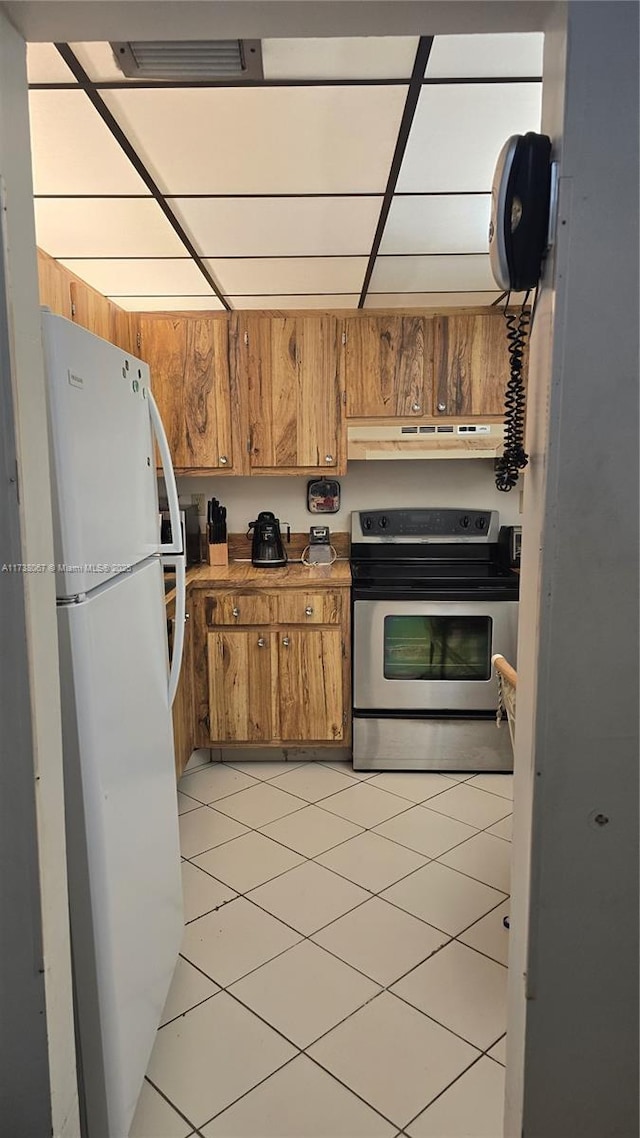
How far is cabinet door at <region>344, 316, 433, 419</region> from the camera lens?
3.47 metres

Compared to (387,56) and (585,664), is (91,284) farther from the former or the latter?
(585,664)

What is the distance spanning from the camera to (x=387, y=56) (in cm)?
136

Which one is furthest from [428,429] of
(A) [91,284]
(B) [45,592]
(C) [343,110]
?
(B) [45,592]

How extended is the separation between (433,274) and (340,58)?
1.56 m

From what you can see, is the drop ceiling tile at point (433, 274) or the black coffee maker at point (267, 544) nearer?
the drop ceiling tile at point (433, 274)

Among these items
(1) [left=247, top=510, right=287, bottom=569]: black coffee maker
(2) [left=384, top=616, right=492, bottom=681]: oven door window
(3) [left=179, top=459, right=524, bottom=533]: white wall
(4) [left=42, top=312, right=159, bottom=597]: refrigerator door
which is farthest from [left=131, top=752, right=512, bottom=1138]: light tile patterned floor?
(3) [left=179, top=459, right=524, bottom=533]: white wall

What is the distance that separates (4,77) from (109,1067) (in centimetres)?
173

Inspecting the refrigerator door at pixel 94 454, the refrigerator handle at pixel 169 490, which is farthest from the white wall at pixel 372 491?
the refrigerator door at pixel 94 454

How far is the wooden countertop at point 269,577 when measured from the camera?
337 cm

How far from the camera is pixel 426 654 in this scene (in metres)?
3.45

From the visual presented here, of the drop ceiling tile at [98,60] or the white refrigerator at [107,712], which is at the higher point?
the drop ceiling tile at [98,60]

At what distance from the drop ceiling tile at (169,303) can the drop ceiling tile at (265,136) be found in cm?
129

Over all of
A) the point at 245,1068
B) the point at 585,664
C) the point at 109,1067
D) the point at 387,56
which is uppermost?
the point at 387,56

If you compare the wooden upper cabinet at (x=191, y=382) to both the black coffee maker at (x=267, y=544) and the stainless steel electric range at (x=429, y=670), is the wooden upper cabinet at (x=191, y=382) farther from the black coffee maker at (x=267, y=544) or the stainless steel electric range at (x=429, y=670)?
the stainless steel electric range at (x=429, y=670)
